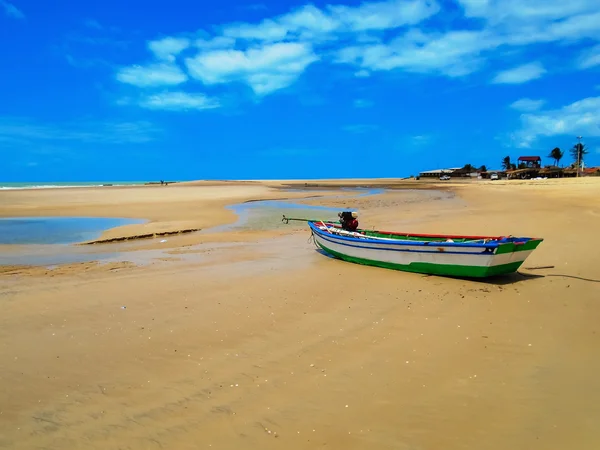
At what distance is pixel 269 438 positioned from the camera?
Result: 416 centimetres

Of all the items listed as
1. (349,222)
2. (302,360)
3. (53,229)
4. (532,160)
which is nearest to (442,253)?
(349,222)

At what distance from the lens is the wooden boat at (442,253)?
9.06 metres

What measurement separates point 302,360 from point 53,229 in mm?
19474

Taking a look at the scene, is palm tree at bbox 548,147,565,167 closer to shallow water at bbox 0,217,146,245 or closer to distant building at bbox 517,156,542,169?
distant building at bbox 517,156,542,169

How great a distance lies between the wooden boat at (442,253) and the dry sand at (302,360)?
0.43 meters

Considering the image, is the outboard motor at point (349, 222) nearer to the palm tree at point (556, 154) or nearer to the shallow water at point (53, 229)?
the shallow water at point (53, 229)

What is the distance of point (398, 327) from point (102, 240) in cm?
1384

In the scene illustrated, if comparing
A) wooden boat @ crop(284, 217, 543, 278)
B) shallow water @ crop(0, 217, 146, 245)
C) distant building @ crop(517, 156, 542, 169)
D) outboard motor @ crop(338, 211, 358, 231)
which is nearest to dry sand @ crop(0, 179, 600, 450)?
wooden boat @ crop(284, 217, 543, 278)

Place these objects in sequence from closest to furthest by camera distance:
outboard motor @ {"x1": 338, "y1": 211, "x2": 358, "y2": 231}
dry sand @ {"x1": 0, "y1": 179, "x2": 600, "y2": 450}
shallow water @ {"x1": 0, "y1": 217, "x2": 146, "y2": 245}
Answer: dry sand @ {"x1": 0, "y1": 179, "x2": 600, "y2": 450} < outboard motor @ {"x1": 338, "y1": 211, "x2": 358, "y2": 231} < shallow water @ {"x1": 0, "y1": 217, "x2": 146, "y2": 245}

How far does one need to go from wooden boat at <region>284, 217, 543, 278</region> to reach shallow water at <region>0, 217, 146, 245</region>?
11751 millimetres

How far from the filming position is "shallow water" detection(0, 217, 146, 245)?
17.7 m

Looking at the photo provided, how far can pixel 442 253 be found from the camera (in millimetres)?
9781

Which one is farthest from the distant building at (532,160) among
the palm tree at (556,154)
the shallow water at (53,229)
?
the shallow water at (53,229)

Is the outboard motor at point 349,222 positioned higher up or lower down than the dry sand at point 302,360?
higher up
